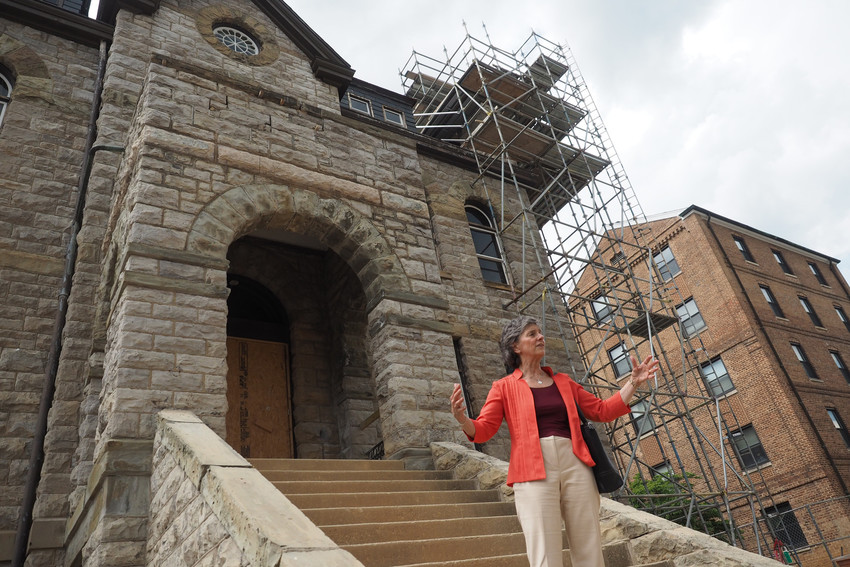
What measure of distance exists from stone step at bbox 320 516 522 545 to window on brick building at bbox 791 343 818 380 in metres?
21.2

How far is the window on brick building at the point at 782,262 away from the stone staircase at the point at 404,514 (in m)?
25.1

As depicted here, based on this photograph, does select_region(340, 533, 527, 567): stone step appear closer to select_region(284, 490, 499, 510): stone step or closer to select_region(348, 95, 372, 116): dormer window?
select_region(284, 490, 499, 510): stone step

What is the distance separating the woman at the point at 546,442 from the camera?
2951 mm

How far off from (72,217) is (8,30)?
3.99 metres

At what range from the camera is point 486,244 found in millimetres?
13070

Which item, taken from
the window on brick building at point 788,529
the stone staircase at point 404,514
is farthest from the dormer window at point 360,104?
the window on brick building at point 788,529

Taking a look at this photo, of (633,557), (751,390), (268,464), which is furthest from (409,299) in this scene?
(751,390)

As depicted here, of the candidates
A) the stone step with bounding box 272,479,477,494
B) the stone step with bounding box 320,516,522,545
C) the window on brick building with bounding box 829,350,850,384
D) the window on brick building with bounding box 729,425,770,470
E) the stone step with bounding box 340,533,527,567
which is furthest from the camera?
the window on brick building with bounding box 829,350,850,384

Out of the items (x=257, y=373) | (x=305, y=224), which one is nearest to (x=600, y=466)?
(x=305, y=224)

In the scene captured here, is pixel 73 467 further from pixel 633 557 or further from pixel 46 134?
pixel 633 557

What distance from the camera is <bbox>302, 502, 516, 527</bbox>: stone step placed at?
4766 mm

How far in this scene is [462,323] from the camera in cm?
1076

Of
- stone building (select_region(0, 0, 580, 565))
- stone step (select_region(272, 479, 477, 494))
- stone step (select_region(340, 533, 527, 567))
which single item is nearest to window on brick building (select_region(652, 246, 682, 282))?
stone building (select_region(0, 0, 580, 565))

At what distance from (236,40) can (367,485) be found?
9415mm
